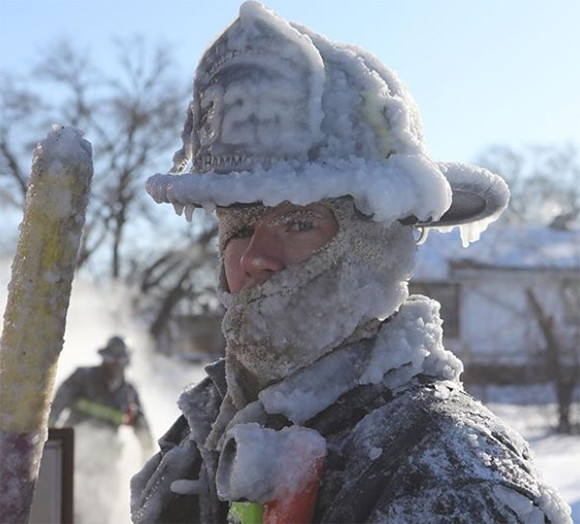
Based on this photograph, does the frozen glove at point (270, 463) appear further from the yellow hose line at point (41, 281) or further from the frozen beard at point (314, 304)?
the yellow hose line at point (41, 281)

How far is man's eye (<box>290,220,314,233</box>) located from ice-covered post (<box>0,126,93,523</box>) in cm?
47

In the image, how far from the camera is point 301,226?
85.0 inches

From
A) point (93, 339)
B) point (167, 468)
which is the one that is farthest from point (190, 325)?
point (167, 468)

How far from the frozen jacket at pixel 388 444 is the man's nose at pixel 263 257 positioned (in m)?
0.23

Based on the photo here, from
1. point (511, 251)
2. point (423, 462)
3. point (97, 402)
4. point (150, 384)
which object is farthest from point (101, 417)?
point (511, 251)

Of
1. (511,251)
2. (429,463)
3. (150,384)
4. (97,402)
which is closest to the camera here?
(429,463)

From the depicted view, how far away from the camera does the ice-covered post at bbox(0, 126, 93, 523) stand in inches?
76.4

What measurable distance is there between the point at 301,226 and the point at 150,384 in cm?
1779

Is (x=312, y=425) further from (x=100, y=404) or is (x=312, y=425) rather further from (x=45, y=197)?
(x=100, y=404)

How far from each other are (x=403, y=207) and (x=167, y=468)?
2.97 feet

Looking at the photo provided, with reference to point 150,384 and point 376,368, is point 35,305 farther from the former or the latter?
point 150,384

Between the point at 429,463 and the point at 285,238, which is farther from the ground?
Result: the point at 285,238

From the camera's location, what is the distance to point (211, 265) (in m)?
29.2

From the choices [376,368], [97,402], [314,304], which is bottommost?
[97,402]
